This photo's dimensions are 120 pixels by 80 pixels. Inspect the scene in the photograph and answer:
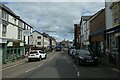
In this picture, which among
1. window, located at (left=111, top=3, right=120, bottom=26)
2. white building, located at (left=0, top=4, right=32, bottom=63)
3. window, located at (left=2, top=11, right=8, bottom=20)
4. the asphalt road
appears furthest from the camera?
window, located at (left=2, top=11, right=8, bottom=20)

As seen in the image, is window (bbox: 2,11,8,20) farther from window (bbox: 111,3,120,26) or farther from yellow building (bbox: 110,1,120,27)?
window (bbox: 111,3,120,26)

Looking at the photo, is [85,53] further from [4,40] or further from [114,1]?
[4,40]

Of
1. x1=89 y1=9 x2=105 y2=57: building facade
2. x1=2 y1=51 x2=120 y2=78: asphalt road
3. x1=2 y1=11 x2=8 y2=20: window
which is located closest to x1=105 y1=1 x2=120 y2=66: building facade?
x1=89 y1=9 x2=105 y2=57: building facade

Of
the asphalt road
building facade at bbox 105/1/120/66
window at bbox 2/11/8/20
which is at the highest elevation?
window at bbox 2/11/8/20

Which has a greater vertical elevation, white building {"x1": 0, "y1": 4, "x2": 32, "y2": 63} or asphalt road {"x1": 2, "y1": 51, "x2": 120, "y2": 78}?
white building {"x1": 0, "y1": 4, "x2": 32, "y2": 63}

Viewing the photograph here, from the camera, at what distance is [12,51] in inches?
1227

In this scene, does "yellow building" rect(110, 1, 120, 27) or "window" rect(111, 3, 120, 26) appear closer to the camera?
"yellow building" rect(110, 1, 120, 27)

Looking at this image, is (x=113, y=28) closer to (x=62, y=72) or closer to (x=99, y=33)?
(x=99, y=33)

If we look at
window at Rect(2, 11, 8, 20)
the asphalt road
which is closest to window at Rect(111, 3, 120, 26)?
the asphalt road

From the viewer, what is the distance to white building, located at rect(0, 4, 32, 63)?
26.2m

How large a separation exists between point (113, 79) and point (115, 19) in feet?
39.8

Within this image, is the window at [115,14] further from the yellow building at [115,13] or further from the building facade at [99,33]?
the building facade at [99,33]

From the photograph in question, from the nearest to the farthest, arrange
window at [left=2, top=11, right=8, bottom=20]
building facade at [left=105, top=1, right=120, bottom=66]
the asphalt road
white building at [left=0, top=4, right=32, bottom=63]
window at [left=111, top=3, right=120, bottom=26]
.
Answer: the asphalt road → building facade at [left=105, top=1, right=120, bottom=66] → window at [left=111, top=3, right=120, bottom=26] → white building at [left=0, top=4, right=32, bottom=63] → window at [left=2, top=11, right=8, bottom=20]

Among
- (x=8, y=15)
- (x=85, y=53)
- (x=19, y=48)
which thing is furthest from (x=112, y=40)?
(x=19, y=48)
